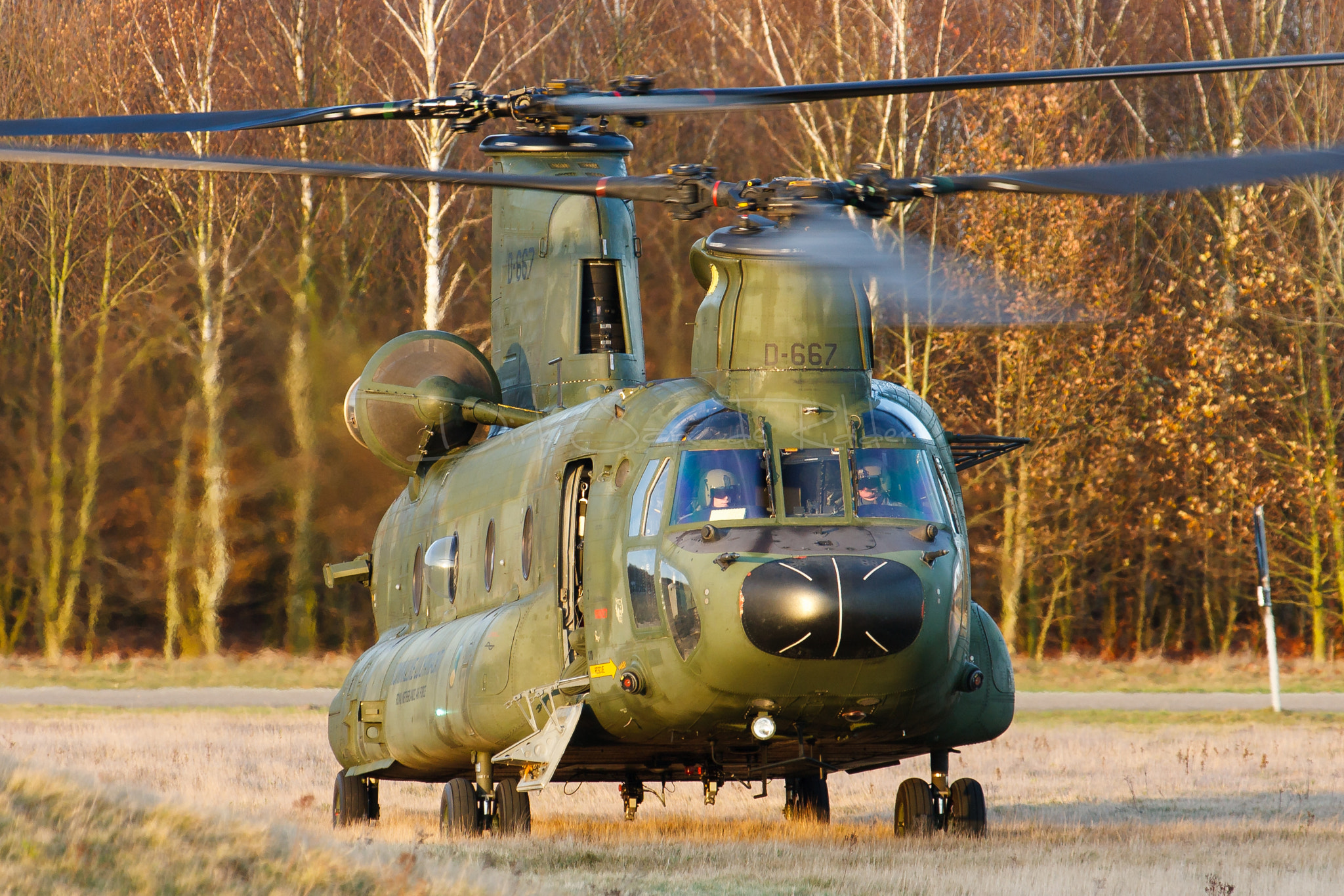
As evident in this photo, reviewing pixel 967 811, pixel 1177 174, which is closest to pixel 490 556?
pixel 967 811

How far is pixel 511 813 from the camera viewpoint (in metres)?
12.0

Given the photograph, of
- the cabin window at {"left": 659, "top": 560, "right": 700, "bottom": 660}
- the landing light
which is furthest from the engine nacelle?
the landing light

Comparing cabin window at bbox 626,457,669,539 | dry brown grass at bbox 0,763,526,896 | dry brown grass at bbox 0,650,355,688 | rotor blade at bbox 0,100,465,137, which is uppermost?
rotor blade at bbox 0,100,465,137

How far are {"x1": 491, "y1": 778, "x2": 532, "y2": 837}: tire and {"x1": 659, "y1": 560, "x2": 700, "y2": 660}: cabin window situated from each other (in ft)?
7.93

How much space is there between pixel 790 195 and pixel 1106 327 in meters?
22.3

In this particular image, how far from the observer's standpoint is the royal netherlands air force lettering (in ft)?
42.3

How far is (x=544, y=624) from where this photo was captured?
38.0ft

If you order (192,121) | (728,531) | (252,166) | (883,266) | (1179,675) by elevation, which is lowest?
(1179,675)

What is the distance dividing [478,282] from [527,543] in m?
21.7

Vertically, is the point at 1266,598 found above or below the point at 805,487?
below

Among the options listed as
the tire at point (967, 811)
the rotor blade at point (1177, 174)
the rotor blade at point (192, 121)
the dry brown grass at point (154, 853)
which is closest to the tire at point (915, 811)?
the tire at point (967, 811)

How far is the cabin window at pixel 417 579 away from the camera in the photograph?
14.6m

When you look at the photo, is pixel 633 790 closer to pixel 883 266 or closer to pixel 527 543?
pixel 527 543

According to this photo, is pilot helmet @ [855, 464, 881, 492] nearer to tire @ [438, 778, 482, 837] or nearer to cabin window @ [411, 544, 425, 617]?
tire @ [438, 778, 482, 837]
